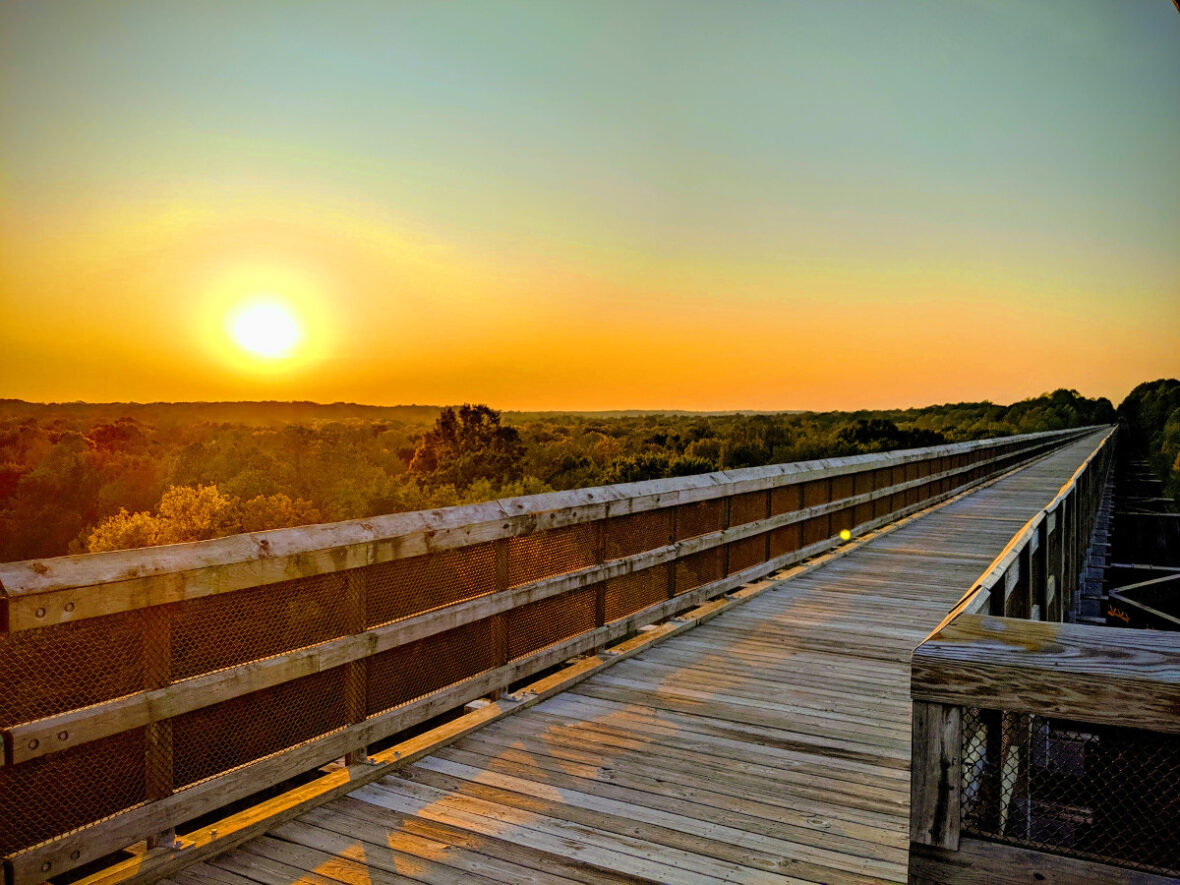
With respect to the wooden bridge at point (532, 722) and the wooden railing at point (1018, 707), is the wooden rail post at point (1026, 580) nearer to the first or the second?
the wooden bridge at point (532, 722)

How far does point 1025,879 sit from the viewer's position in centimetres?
165

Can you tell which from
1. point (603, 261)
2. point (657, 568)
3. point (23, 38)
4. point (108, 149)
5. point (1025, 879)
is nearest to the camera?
point (1025, 879)

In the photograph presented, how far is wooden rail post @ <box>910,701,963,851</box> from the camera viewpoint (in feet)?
5.56

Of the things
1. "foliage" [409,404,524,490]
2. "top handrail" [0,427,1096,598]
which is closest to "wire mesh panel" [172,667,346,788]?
"top handrail" [0,427,1096,598]

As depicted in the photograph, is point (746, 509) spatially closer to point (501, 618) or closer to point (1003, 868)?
point (501, 618)

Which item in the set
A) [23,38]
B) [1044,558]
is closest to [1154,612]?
[1044,558]

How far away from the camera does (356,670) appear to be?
3.51 meters

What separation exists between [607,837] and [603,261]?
80.2ft

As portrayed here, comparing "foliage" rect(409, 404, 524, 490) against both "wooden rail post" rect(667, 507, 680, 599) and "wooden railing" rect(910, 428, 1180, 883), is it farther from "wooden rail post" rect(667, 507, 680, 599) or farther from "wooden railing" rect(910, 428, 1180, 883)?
"wooden railing" rect(910, 428, 1180, 883)

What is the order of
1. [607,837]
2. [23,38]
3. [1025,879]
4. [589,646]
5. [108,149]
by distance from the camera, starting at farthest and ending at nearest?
[108,149]
[23,38]
[589,646]
[607,837]
[1025,879]

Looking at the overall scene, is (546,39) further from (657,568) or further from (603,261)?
(603,261)

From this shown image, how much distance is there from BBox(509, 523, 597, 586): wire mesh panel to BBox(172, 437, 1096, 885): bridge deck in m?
0.75

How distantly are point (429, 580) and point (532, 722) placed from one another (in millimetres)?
959

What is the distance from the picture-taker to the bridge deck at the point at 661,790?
2.88 metres
